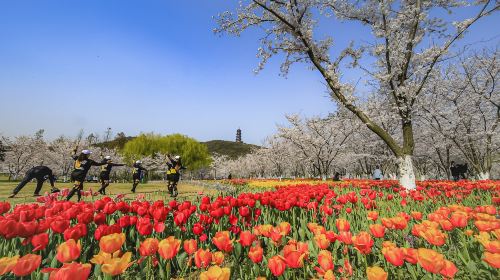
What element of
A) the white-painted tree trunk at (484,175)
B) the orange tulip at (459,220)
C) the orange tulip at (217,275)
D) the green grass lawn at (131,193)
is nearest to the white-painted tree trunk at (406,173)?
the green grass lawn at (131,193)

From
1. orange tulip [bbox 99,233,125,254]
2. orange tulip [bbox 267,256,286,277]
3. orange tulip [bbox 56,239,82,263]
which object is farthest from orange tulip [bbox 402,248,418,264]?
orange tulip [bbox 56,239,82,263]

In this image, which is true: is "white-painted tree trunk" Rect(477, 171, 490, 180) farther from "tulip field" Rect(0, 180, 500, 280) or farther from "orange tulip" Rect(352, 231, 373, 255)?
"orange tulip" Rect(352, 231, 373, 255)

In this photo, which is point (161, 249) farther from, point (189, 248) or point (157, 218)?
point (157, 218)

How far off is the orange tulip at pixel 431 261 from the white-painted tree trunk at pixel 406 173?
9.47 metres

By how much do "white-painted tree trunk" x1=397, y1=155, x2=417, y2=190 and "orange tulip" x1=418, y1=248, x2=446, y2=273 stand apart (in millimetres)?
9474

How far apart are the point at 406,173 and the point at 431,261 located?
9837mm

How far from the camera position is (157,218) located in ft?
10.8

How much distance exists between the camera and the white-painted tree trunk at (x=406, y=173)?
10172 millimetres

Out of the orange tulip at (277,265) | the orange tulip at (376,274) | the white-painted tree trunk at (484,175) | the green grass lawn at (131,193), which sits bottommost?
the green grass lawn at (131,193)

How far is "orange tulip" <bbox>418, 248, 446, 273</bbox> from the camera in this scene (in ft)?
5.42

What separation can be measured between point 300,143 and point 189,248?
31343 millimetres

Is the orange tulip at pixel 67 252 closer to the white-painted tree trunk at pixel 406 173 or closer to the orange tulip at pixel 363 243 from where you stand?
the orange tulip at pixel 363 243

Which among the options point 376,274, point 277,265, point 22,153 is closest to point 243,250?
point 277,265

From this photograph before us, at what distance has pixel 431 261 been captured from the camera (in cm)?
166
